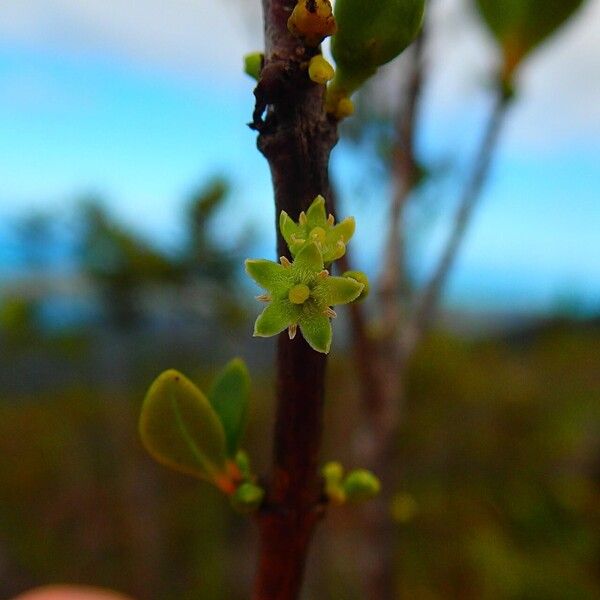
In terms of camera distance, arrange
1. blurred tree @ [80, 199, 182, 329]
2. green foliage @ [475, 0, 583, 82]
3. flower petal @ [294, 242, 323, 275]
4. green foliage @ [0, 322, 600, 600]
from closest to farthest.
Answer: flower petal @ [294, 242, 323, 275] → green foliage @ [475, 0, 583, 82] → blurred tree @ [80, 199, 182, 329] → green foliage @ [0, 322, 600, 600]

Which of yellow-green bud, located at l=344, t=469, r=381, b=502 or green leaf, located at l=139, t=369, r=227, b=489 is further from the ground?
green leaf, located at l=139, t=369, r=227, b=489

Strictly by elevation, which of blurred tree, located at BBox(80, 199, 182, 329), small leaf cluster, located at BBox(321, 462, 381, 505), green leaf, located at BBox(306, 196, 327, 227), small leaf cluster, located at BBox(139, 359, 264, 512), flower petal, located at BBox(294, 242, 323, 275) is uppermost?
green leaf, located at BBox(306, 196, 327, 227)

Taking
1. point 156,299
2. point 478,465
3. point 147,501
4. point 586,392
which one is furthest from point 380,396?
point 586,392

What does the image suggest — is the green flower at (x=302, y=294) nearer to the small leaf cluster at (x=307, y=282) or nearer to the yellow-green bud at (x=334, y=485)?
the small leaf cluster at (x=307, y=282)

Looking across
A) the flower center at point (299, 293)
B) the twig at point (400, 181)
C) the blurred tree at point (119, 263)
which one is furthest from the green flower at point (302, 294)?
→ the blurred tree at point (119, 263)

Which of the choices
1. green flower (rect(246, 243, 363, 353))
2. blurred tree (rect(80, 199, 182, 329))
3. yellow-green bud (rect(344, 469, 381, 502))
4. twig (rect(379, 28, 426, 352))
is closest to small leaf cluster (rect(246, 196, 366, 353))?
green flower (rect(246, 243, 363, 353))

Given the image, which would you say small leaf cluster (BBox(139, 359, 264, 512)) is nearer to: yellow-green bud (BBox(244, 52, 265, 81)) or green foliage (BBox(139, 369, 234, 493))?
green foliage (BBox(139, 369, 234, 493))

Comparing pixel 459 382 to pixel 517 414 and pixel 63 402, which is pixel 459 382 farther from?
pixel 63 402
